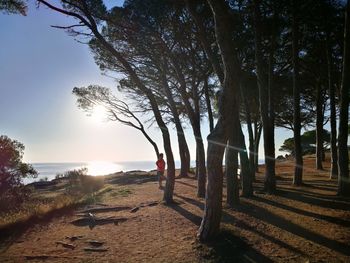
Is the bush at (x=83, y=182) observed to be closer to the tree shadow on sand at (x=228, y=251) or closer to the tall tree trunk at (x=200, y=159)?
the tall tree trunk at (x=200, y=159)

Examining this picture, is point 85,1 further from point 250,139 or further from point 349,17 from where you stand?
point 250,139

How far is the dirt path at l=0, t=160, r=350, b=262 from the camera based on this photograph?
23.0ft

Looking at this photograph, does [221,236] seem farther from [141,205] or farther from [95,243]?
[141,205]

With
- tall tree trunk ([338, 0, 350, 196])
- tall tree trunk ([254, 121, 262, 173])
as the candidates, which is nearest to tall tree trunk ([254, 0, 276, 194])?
tall tree trunk ([338, 0, 350, 196])

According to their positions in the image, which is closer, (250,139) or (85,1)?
(85,1)

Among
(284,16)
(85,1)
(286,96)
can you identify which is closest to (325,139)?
(286,96)

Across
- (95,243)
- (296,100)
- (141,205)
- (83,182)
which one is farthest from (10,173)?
(296,100)

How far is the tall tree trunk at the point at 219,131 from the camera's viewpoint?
7.77 metres

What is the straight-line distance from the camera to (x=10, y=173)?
1933 cm

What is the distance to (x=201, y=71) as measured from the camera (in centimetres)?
1650

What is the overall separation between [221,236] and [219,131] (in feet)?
7.62

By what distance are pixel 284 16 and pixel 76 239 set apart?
12.1 metres

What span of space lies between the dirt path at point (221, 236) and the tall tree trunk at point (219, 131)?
48cm

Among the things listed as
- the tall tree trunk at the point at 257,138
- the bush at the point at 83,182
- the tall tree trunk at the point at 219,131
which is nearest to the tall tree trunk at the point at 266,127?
the tall tree trunk at the point at 219,131
